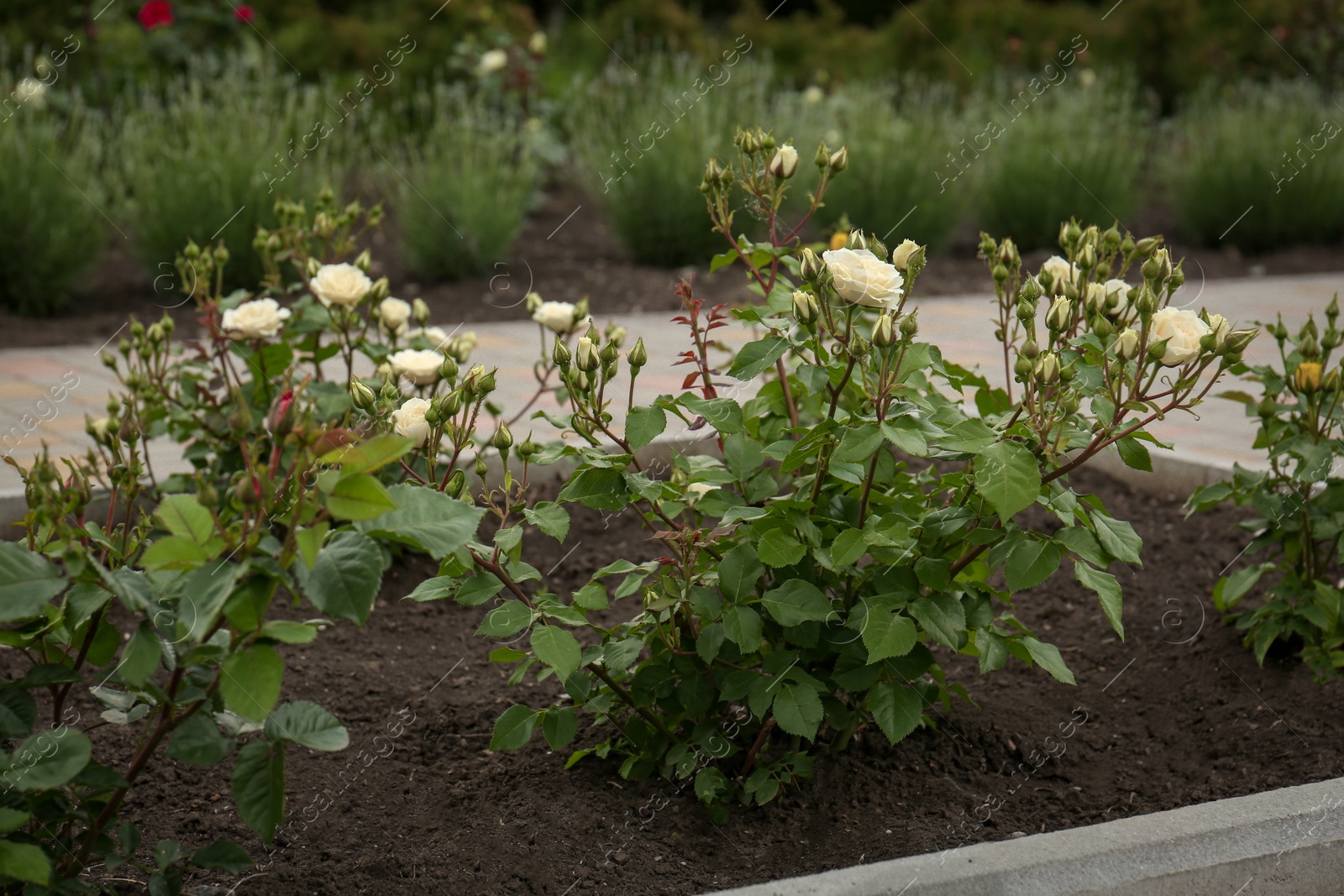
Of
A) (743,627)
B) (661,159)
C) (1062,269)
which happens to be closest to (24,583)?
(743,627)

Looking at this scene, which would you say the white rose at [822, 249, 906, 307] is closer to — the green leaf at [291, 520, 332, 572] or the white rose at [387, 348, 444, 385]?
the green leaf at [291, 520, 332, 572]

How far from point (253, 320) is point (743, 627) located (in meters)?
1.45

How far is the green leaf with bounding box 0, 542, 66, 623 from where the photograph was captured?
1357 millimetres

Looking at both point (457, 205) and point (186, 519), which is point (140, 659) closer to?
point (186, 519)

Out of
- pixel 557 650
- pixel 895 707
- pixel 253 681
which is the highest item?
pixel 253 681

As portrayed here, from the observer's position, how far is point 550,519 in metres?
1.82

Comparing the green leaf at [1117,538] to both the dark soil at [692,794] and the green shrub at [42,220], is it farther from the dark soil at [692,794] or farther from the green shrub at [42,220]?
the green shrub at [42,220]

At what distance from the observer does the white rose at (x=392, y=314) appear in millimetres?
2826

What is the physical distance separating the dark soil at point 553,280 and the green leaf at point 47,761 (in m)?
4.37

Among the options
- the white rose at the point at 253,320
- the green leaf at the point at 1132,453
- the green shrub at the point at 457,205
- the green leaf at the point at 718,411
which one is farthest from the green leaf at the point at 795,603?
the green shrub at the point at 457,205

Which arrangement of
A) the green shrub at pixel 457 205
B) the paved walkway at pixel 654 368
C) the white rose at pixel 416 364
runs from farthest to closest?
the green shrub at pixel 457 205 < the paved walkway at pixel 654 368 < the white rose at pixel 416 364

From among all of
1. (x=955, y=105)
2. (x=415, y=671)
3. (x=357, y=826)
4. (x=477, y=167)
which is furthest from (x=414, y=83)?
(x=357, y=826)

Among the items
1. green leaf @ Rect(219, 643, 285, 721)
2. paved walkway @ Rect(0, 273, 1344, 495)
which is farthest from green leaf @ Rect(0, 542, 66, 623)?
paved walkway @ Rect(0, 273, 1344, 495)

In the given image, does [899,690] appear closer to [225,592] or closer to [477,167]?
[225,592]
